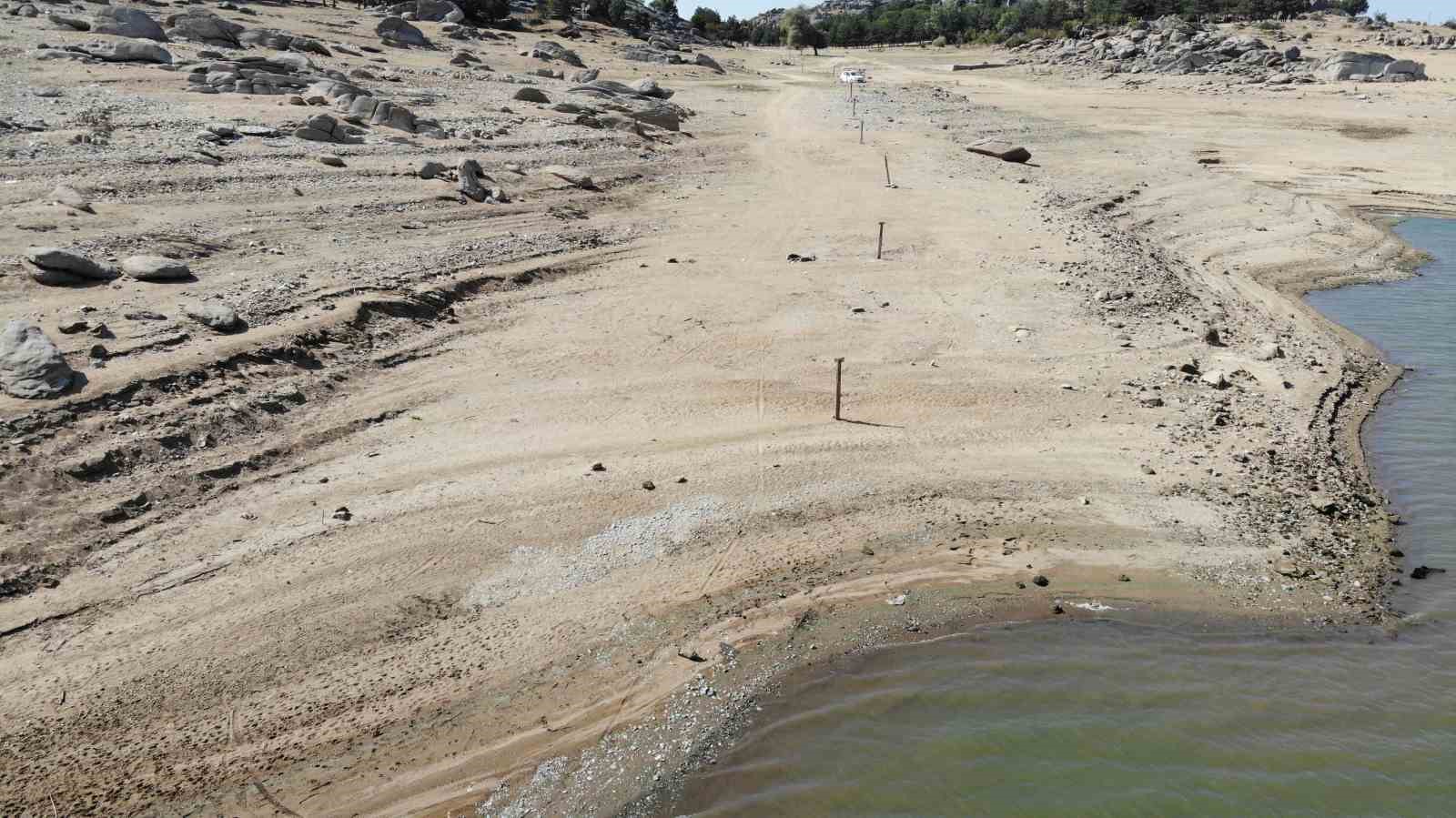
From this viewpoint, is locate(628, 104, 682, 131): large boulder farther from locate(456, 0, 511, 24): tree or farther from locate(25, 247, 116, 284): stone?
locate(456, 0, 511, 24): tree

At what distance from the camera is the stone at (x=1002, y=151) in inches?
1035

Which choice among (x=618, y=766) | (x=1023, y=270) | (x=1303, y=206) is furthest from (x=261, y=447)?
(x=1303, y=206)

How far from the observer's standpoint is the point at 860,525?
891 centimetres

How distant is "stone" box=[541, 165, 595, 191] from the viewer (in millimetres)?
19141

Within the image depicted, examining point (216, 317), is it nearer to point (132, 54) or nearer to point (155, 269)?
point (155, 269)

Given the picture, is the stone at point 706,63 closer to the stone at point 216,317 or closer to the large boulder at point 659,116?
the large boulder at point 659,116

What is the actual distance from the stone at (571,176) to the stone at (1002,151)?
40.2ft

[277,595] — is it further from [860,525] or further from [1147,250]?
[1147,250]

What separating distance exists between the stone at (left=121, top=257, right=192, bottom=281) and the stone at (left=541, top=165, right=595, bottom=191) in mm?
8505

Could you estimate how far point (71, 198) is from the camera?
13445 mm

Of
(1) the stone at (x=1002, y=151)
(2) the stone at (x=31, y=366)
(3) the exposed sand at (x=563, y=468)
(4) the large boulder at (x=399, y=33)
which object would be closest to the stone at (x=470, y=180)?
(3) the exposed sand at (x=563, y=468)

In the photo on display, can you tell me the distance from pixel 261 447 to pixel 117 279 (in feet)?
13.3

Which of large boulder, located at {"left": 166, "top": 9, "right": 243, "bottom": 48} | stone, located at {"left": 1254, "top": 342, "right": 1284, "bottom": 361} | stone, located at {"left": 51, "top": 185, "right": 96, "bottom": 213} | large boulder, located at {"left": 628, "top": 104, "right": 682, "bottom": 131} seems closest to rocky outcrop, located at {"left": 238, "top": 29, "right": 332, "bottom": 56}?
large boulder, located at {"left": 166, "top": 9, "right": 243, "bottom": 48}

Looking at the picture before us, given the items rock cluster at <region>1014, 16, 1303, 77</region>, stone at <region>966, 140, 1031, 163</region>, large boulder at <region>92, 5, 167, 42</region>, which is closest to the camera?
stone at <region>966, 140, 1031, 163</region>
